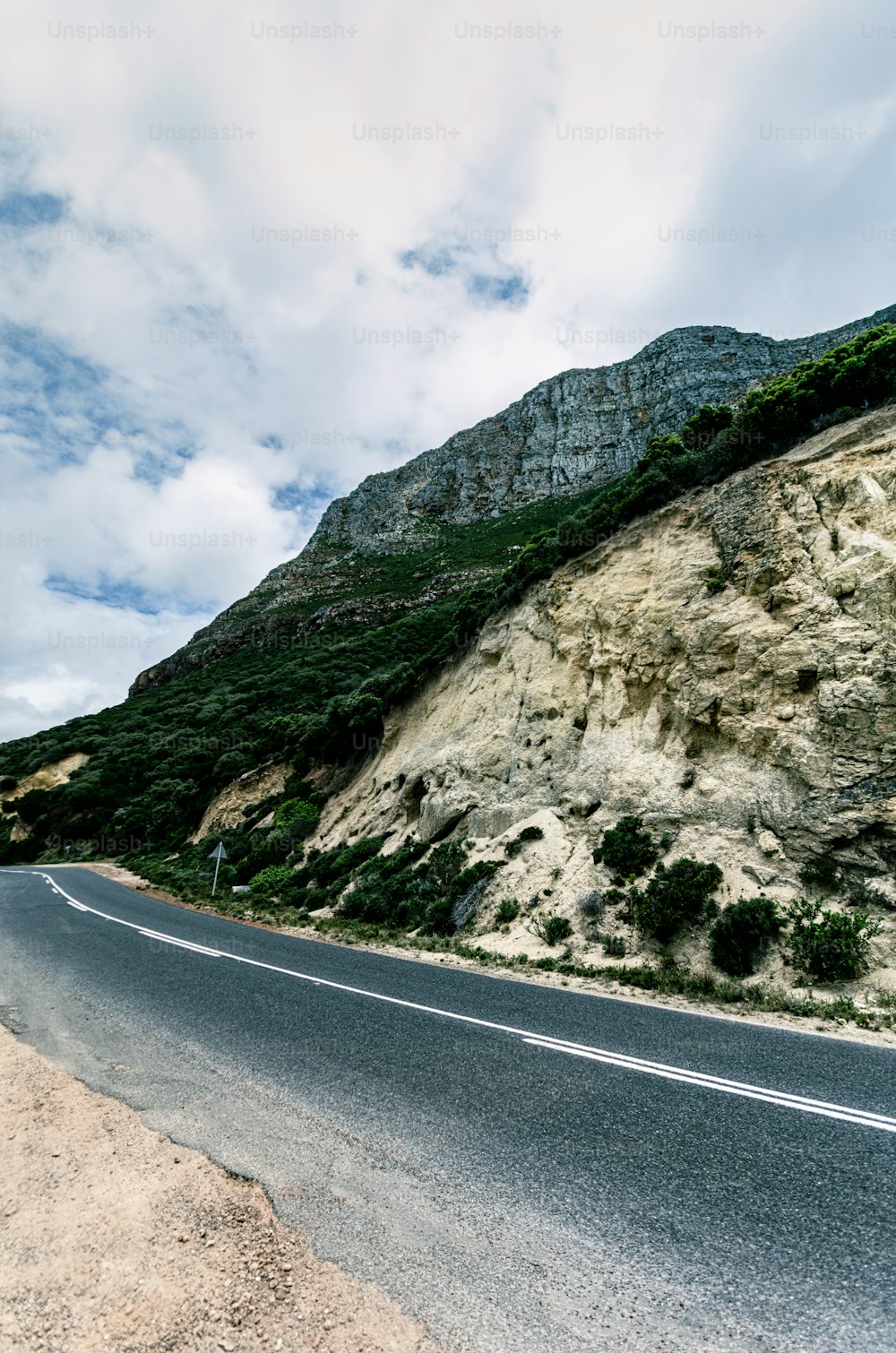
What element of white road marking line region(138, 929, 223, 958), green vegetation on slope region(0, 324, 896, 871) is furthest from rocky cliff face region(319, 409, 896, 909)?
white road marking line region(138, 929, 223, 958)

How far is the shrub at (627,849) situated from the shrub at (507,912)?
6.78 ft

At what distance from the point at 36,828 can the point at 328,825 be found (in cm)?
3168

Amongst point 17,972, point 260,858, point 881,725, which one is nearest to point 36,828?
point 260,858

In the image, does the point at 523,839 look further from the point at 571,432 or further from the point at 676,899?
the point at 571,432

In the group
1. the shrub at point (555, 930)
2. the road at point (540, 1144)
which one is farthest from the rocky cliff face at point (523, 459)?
the road at point (540, 1144)

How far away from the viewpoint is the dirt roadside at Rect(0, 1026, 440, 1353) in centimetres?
243

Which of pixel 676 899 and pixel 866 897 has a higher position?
pixel 866 897

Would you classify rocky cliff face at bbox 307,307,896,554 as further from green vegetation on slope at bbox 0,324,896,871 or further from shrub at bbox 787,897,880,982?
shrub at bbox 787,897,880,982

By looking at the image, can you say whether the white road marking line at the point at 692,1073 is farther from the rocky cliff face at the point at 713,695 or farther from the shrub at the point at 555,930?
the rocky cliff face at the point at 713,695

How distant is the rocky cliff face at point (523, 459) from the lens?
69938 millimetres

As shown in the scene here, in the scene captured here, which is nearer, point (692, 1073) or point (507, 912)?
point (692, 1073)

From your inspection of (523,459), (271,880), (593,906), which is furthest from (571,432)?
(593,906)

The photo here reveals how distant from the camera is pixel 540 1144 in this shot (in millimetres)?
3961

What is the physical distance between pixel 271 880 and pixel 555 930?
517 inches
